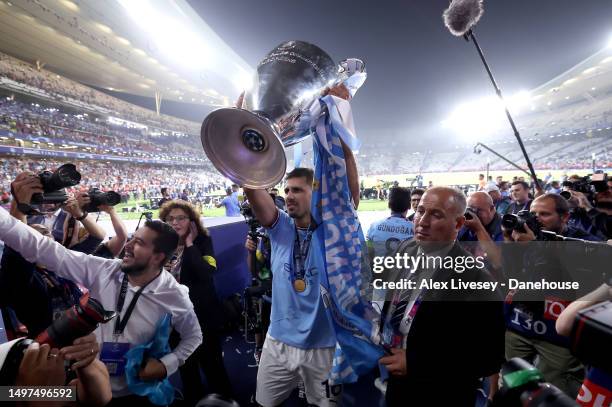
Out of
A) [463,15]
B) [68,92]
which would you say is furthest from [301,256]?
[68,92]

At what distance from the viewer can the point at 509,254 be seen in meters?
2.49

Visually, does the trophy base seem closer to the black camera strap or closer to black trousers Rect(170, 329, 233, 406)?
black trousers Rect(170, 329, 233, 406)

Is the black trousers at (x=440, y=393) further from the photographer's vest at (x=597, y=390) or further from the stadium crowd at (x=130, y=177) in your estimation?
the stadium crowd at (x=130, y=177)

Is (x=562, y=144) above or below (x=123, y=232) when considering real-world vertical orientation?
above

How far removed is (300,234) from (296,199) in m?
0.23

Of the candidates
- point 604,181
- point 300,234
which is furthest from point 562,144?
point 300,234

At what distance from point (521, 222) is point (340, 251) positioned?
1466 millimetres

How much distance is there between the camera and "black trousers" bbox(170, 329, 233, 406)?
2.79 meters

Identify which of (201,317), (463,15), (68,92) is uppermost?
(68,92)

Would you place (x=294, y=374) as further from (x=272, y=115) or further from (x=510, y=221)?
(x=510, y=221)

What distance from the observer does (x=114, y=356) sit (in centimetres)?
178

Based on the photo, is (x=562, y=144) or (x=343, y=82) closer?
(x=343, y=82)

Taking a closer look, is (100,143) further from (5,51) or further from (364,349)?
(364,349)

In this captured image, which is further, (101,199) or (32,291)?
(101,199)
